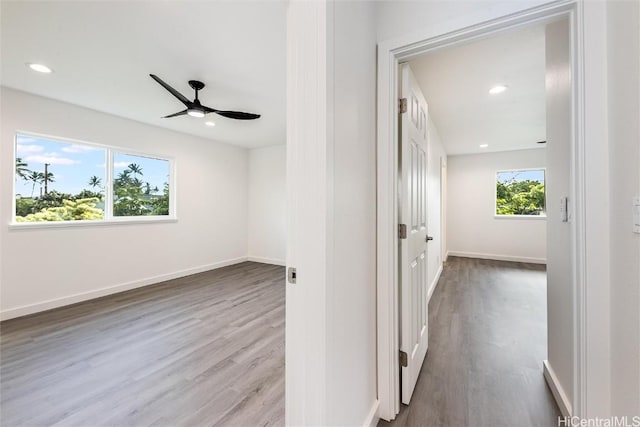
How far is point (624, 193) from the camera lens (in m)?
0.89

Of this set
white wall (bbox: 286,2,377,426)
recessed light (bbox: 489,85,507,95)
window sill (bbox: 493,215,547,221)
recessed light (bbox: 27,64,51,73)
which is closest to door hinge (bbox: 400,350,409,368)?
white wall (bbox: 286,2,377,426)

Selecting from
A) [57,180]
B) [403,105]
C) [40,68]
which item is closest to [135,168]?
[57,180]

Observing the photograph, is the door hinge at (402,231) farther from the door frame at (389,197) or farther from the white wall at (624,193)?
the white wall at (624,193)

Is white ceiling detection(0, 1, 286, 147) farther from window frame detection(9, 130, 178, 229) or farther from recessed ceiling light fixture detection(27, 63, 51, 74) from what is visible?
window frame detection(9, 130, 178, 229)

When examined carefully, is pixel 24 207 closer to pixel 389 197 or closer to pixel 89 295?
pixel 89 295

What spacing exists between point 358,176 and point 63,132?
155 inches

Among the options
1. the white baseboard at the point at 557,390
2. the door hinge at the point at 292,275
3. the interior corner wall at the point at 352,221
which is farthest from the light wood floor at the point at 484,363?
the door hinge at the point at 292,275

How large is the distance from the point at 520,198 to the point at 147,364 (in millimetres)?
7045

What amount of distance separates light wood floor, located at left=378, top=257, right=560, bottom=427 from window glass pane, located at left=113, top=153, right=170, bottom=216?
14.0ft

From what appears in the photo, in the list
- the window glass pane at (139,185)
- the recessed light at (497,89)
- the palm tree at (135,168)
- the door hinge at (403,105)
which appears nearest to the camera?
the door hinge at (403,105)

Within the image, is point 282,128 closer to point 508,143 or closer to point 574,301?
point 574,301

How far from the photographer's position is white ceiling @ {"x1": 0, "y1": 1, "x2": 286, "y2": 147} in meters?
1.65

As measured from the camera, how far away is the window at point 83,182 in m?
2.90

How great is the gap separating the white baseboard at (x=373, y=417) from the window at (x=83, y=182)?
4022mm
